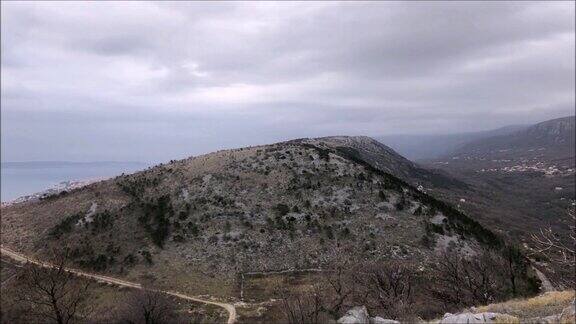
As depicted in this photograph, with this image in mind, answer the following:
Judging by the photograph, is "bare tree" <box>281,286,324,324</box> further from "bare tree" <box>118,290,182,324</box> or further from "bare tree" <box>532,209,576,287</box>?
"bare tree" <box>532,209,576,287</box>

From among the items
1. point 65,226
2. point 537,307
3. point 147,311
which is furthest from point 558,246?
point 65,226

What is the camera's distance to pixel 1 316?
2658cm

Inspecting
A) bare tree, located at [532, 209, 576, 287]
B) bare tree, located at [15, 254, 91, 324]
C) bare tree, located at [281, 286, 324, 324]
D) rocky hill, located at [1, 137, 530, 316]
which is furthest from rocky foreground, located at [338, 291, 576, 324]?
rocky hill, located at [1, 137, 530, 316]

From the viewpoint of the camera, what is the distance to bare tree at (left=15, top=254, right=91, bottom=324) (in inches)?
1649

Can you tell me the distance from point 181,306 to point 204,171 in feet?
121

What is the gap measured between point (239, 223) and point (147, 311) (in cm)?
2823

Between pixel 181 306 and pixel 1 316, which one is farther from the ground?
pixel 1 316

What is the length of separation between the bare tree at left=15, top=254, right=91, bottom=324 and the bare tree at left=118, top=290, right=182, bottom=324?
514cm

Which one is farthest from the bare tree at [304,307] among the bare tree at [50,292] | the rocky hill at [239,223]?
the bare tree at [50,292]

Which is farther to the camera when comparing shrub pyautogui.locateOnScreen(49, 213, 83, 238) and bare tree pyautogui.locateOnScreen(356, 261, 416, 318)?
shrub pyautogui.locateOnScreen(49, 213, 83, 238)

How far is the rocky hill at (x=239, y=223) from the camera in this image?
6066cm

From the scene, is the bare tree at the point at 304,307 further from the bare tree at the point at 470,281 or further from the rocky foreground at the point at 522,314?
the bare tree at the point at 470,281

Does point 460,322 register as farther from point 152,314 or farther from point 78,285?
point 78,285

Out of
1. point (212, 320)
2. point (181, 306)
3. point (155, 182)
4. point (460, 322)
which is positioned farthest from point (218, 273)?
point (460, 322)
